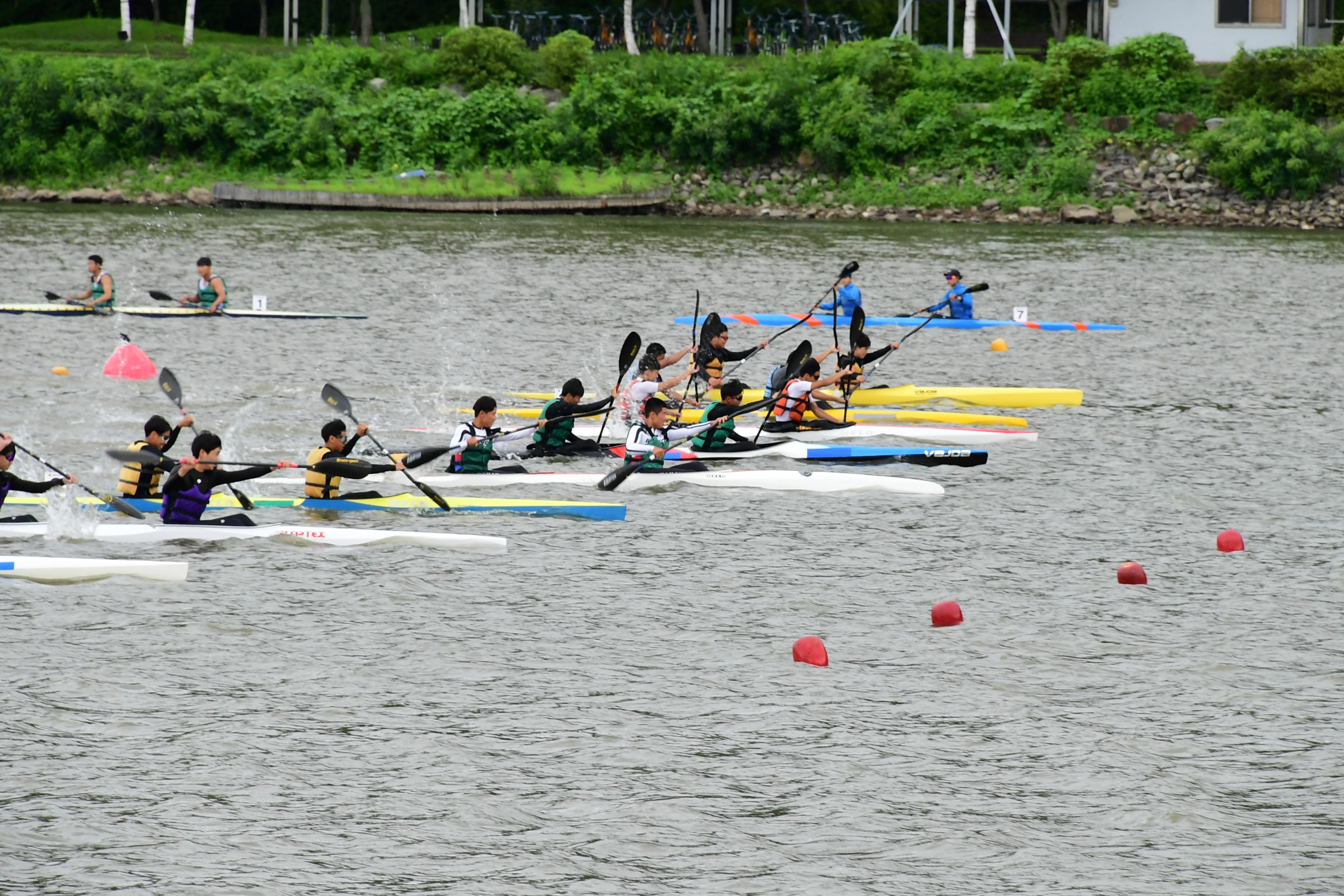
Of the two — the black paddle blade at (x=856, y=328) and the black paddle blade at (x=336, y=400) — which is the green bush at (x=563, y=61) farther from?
the black paddle blade at (x=336, y=400)

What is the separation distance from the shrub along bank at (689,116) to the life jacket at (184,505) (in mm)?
37515

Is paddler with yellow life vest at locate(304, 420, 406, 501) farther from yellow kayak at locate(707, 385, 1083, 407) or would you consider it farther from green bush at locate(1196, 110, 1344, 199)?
green bush at locate(1196, 110, 1344, 199)

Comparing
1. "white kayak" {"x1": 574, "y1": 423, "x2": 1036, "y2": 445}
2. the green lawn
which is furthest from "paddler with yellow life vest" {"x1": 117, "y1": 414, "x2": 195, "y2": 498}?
the green lawn

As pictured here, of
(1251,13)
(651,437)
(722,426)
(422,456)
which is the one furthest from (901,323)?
(1251,13)

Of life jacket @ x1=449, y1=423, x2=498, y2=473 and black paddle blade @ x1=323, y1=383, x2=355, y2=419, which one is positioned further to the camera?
life jacket @ x1=449, y1=423, x2=498, y2=473

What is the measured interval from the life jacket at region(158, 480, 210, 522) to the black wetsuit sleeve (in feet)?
3.26

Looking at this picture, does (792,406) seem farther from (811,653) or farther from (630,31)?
(630,31)

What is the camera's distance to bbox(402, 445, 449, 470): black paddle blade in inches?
644

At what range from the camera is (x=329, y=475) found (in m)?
15.6

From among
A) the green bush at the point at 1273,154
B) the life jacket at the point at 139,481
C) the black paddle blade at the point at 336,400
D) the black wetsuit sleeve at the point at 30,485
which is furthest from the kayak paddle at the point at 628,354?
the green bush at the point at 1273,154

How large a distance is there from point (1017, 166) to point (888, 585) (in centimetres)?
3902

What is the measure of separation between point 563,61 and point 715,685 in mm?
44961

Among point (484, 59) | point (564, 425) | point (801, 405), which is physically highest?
point (484, 59)

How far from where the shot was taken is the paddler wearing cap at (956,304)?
1093 inches
